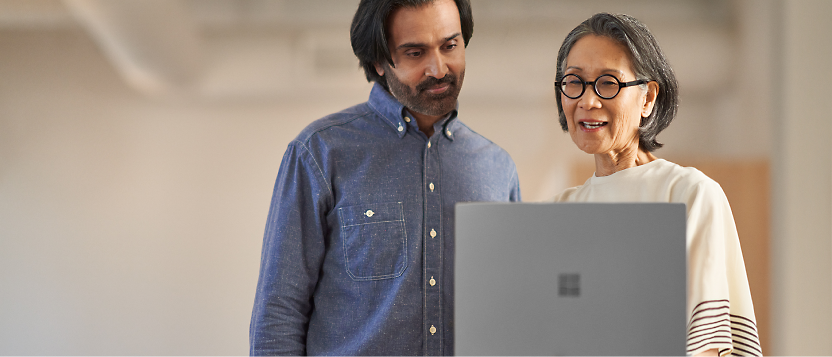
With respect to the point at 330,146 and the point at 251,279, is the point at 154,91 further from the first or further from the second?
the point at 330,146

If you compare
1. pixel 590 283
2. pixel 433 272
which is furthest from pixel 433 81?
pixel 590 283

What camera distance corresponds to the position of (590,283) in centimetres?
78

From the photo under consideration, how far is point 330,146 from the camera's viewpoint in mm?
1349

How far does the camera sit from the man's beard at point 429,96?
133 centimetres

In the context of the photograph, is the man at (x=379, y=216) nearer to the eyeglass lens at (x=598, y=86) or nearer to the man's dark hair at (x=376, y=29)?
the man's dark hair at (x=376, y=29)

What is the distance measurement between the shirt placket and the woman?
13.4 inches

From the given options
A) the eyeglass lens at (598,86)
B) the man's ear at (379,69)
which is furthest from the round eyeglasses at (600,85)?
the man's ear at (379,69)

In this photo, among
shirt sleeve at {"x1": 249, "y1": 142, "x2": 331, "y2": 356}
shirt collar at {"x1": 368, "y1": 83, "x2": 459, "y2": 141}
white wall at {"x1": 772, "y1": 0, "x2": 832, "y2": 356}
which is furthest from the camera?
white wall at {"x1": 772, "y1": 0, "x2": 832, "y2": 356}

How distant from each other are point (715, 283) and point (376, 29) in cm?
90

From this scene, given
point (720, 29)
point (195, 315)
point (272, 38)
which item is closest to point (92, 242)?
point (195, 315)

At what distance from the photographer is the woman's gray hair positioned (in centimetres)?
100

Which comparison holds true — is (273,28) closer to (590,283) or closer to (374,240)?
(374,240)

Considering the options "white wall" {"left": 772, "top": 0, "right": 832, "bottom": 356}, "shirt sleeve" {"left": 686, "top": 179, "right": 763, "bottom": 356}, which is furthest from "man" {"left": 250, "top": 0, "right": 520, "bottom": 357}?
"white wall" {"left": 772, "top": 0, "right": 832, "bottom": 356}

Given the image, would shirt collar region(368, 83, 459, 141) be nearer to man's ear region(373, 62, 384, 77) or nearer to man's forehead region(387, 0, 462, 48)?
man's ear region(373, 62, 384, 77)
